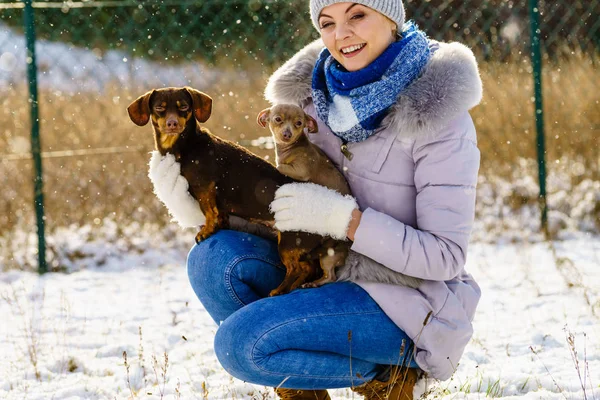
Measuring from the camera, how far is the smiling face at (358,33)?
8.94 feet

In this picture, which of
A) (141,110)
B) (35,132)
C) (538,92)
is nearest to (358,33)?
(141,110)

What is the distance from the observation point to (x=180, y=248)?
20.4ft

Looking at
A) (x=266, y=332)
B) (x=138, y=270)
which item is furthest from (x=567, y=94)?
(x=266, y=332)

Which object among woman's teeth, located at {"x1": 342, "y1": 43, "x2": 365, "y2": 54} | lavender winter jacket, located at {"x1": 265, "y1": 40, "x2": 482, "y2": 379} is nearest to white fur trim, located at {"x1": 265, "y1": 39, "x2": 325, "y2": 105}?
woman's teeth, located at {"x1": 342, "y1": 43, "x2": 365, "y2": 54}

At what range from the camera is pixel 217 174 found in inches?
113

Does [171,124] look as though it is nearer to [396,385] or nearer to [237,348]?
[237,348]

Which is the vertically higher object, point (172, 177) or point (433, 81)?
point (433, 81)

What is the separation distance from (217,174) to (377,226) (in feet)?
2.28

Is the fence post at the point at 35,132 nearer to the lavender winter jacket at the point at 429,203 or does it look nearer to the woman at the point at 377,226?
the woman at the point at 377,226

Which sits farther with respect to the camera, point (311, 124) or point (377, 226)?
point (311, 124)

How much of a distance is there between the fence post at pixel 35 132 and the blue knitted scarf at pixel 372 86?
3.43 metres

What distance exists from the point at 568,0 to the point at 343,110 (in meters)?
10.00

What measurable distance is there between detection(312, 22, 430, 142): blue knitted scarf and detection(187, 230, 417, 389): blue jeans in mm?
605

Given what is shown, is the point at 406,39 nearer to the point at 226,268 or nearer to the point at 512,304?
the point at 226,268
